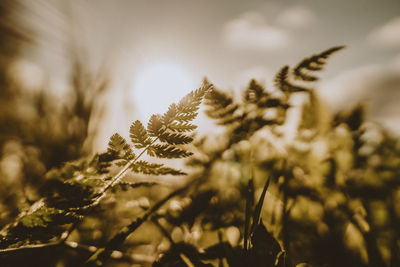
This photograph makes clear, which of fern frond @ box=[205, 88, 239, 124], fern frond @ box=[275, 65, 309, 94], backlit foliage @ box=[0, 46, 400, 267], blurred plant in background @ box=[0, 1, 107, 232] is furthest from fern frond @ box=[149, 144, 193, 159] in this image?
blurred plant in background @ box=[0, 1, 107, 232]

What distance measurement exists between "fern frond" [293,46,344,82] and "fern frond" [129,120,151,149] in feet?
1.37

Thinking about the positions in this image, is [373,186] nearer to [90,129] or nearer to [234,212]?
[234,212]

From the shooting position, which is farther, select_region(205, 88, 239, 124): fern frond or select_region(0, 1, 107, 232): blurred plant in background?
select_region(0, 1, 107, 232): blurred plant in background

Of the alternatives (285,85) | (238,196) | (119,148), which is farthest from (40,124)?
(285,85)

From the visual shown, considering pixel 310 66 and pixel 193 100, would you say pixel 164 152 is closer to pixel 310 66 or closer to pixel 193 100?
pixel 193 100

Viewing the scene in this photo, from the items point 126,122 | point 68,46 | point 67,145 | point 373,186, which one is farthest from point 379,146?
point 68,46

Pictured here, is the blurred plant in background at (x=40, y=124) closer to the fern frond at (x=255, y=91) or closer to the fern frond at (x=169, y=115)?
the fern frond at (x=169, y=115)

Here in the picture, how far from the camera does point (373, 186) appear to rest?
727mm

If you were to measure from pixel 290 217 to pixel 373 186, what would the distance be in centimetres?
39

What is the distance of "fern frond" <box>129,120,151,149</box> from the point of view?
0.45 metres

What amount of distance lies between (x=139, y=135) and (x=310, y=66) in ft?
1.54

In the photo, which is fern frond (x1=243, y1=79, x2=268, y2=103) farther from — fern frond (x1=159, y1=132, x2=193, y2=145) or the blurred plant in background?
the blurred plant in background

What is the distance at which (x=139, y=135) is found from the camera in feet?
1.50

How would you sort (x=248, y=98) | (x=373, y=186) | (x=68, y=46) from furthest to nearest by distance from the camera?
(x=68, y=46)
(x=373, y=186)
(x=248, y=98)
